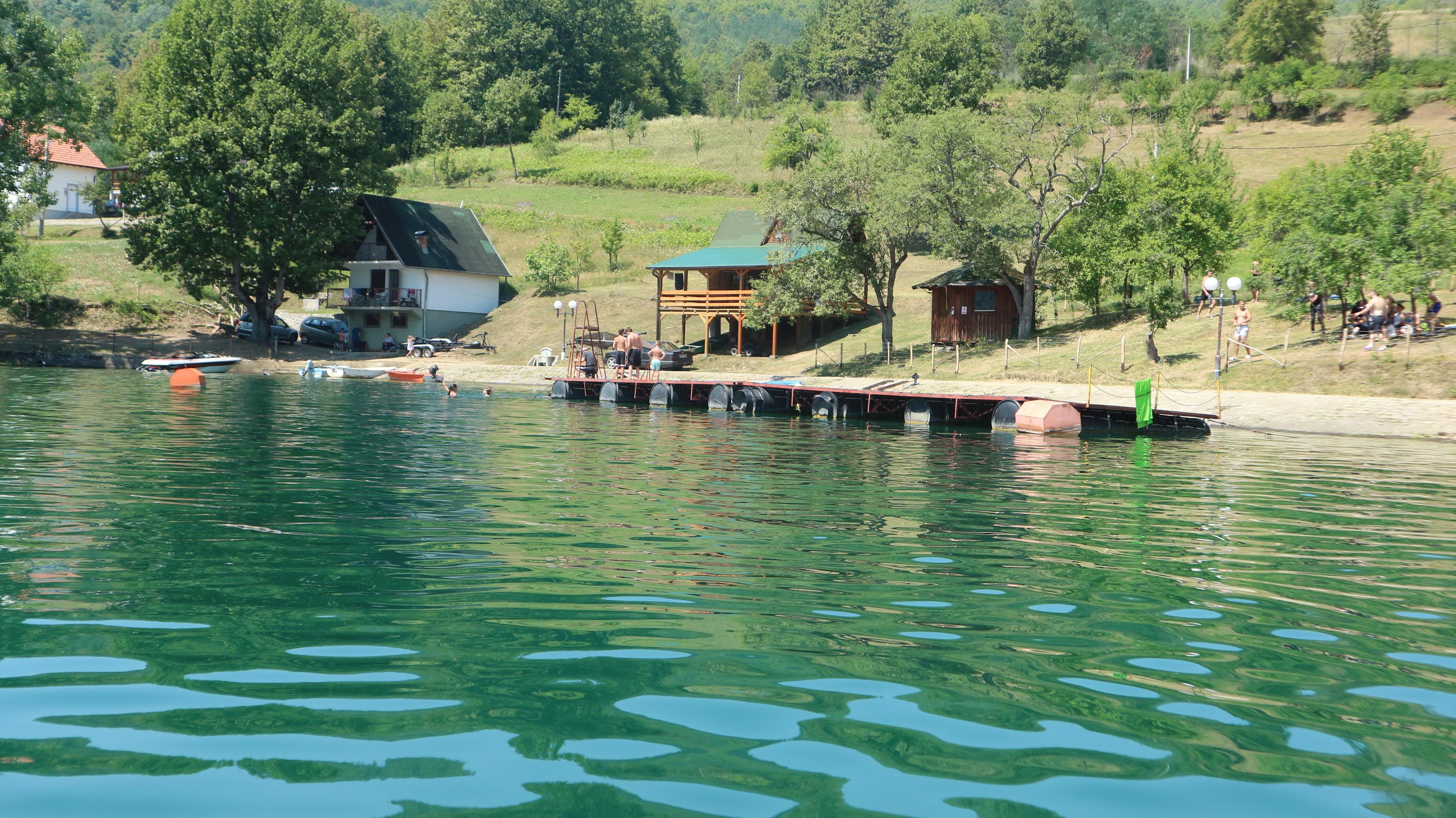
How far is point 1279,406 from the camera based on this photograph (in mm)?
29547

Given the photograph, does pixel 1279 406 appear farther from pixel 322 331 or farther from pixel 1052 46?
pixel 1052 46

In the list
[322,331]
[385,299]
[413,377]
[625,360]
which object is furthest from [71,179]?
[625,360]

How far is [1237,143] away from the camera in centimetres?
8350

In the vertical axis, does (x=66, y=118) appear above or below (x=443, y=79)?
below

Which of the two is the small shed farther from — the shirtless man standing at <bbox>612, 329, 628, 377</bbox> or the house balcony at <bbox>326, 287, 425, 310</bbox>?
the house balcony at <bbox>326, 287, 425, 310</bbox>

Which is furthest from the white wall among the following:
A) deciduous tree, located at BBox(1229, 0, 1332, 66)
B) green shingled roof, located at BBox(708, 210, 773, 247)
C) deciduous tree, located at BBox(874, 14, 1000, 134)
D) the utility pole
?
deciduous tree, located at BBox(1229, 0, 1332, 66)

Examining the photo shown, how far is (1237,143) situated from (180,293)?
78.1 metres

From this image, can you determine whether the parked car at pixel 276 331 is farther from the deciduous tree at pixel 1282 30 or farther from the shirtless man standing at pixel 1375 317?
the deciduous tree at pixel 1282 30

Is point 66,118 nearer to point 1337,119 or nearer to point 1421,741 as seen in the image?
point 1421,741

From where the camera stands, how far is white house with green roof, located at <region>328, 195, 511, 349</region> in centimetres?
6162

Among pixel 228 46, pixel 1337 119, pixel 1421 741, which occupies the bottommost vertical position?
pixel 1421 741

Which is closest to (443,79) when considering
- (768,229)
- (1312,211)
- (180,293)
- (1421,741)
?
(180,293)

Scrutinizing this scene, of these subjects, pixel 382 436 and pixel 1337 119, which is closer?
pixel 382 436

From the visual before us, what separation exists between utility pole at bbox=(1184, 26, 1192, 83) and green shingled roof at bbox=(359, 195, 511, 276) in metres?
68.4
